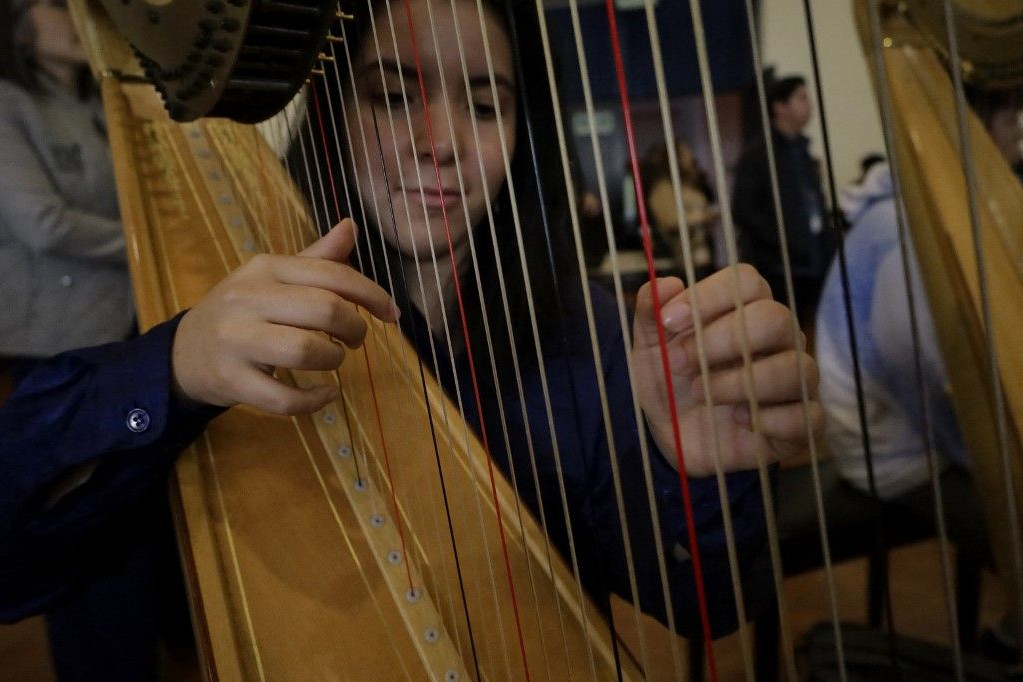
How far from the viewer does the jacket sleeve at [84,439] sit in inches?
23.0

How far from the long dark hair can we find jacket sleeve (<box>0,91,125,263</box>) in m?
0.75

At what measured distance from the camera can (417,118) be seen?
61cm

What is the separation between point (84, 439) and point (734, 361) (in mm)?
534

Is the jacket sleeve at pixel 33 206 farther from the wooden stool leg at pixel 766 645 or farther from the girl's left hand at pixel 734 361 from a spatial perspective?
the wooden stool leg at pixel 766 645

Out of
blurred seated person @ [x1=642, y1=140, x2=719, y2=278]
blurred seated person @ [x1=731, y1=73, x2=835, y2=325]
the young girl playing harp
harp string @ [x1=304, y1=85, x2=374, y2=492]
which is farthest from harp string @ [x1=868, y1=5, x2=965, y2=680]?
blurred seated person @ [x1=731, y1=73, x2=835, y2=325]

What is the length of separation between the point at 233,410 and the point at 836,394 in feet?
3.03

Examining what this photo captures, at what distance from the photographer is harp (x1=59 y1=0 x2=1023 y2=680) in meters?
0.53

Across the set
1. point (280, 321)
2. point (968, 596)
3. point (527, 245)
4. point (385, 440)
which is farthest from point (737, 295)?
point (968, 596)

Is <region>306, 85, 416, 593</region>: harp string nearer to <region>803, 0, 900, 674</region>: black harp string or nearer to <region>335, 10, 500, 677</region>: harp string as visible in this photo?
<region>335, 10, 500, 677</region>: harp string

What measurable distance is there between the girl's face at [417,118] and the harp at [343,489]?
3 cm

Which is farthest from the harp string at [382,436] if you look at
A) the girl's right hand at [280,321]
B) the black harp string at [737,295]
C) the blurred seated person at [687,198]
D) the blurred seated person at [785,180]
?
the blurred seated person at [785,180]

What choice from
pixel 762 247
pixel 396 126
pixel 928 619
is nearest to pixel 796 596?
pixel 928 619

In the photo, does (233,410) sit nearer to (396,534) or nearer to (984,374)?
(396,534)

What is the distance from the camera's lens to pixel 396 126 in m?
0.62
